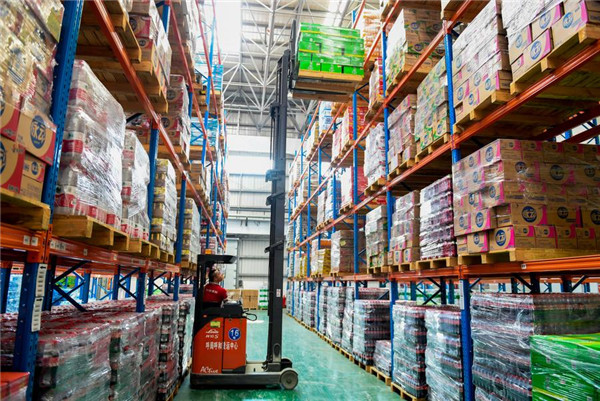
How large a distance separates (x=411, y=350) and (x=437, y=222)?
173cm

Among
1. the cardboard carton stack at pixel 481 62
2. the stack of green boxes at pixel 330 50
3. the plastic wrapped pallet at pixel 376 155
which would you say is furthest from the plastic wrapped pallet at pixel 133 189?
the stack of green boxes at pixel 330 50

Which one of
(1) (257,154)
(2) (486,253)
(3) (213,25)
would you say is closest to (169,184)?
(2) (486,253)

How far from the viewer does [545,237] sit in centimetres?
347

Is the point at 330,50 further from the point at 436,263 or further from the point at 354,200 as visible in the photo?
the point at 436,263

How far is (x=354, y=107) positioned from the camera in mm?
8797

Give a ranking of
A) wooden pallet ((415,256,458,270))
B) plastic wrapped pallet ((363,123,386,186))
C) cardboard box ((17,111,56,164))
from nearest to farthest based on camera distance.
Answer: cardboard box ((17,111,56,164)) < wooden pallet ((415,256,458,270)) < plastic wrapped pallet ((363,123,386,186))

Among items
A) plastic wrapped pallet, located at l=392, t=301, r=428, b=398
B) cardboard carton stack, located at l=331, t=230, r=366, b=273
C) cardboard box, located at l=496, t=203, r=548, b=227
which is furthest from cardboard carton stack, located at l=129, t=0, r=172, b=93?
cardboard carton stack, located at l=331, t=230, r=366, b=273

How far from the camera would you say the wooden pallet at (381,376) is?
5.98 metres

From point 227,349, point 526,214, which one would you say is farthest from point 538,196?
point 227,349

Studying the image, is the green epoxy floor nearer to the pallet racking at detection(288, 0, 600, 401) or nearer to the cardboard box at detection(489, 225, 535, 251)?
the pallet racking at detection(288, 0, 600, 401)

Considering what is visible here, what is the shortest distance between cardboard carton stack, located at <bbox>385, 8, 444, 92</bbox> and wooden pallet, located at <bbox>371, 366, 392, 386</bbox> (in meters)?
Answer: 4.52

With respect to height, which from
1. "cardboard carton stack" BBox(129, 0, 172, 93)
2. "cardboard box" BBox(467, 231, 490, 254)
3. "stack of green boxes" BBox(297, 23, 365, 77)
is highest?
"stack of green boxes" BBox(297, 23, 365, 77)

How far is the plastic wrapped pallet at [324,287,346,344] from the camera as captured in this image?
8.87 meters

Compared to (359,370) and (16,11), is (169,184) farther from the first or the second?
(359,370)
